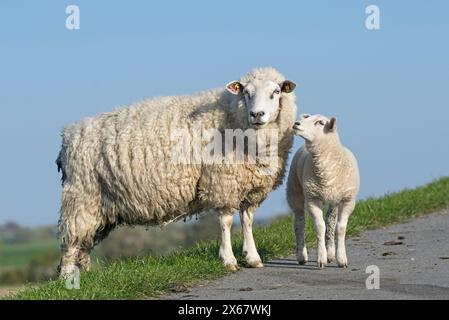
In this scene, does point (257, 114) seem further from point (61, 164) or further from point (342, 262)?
point (61, 164)

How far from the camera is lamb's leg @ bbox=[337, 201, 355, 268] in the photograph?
446 inches

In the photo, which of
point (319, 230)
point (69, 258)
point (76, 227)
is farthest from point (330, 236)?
point (69, 258)

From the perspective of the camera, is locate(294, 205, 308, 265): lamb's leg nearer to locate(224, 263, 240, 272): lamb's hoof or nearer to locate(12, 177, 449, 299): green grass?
locate(12, 177, 449, 299): green grass

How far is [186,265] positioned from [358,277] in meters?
2.12

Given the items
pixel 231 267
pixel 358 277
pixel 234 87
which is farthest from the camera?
pixel 234 87

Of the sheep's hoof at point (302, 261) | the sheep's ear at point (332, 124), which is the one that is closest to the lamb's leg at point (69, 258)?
the sheep's hoof at point (302, 261)

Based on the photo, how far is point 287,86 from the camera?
38.5 feet

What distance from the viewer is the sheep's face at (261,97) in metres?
11.1

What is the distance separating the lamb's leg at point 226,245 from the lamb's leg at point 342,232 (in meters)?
1.28

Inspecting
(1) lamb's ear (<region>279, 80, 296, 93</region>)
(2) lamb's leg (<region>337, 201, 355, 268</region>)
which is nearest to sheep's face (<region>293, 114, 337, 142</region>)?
(1) lamb's ear (<region>279, 80, 296, 93</region>)

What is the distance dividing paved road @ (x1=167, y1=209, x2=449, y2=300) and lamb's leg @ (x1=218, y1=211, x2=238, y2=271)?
0.56 ft

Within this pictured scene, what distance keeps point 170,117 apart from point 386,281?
3570 millimetres

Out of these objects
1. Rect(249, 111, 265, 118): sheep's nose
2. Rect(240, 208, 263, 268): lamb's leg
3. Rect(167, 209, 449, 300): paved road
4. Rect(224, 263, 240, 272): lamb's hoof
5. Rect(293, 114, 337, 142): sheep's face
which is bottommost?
Rect(167, 209, 449, 300): paved road

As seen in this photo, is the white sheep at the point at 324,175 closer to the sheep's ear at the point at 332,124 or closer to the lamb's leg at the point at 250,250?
the sheep's ear at the point at 332,124
